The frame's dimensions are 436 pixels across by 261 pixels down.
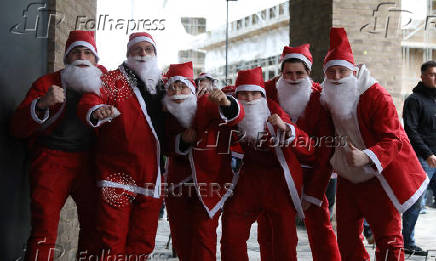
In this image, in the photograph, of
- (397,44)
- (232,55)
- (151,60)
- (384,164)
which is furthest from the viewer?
(232,55)

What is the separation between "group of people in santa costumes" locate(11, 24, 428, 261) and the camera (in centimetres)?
377

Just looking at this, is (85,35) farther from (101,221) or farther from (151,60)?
(101,221)

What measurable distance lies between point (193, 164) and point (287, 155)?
2.33ft

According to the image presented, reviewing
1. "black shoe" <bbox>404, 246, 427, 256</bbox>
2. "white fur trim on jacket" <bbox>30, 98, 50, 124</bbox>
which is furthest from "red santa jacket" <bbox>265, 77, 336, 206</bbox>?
"black shoe" <bbox>404, 246, 427, 256</bbox>

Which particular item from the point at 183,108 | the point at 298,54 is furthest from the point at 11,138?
the point at 298,54

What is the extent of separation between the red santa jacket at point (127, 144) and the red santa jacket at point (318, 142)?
3.79 ft

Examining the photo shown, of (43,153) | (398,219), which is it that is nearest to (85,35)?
(43,153)

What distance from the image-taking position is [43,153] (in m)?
3.88

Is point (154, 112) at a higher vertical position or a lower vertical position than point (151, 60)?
lower

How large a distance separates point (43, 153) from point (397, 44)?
6.04m

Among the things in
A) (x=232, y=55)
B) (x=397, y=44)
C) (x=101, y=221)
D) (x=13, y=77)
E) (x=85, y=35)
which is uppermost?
(x=232, y=55)

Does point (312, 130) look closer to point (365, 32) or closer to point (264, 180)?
point (264, 180)

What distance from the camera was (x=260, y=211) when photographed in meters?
4.02

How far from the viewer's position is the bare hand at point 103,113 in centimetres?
357
